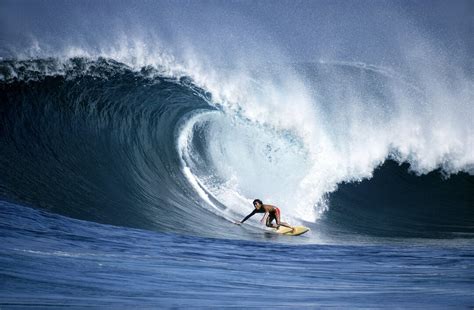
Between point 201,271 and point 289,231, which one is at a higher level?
point 289,231

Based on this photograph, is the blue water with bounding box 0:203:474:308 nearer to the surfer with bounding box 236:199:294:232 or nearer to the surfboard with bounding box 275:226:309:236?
the surfboard with bounding box 275:226:309:236

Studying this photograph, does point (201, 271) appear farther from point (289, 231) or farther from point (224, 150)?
point (224, 150)

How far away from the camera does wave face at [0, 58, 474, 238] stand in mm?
9693

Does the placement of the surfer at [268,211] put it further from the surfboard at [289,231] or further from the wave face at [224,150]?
the wave face at [224,150]

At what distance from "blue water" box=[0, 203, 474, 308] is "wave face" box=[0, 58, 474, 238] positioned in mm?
1348

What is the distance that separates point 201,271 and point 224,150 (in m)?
8.46

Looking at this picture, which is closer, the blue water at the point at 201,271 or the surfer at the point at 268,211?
the blue water at the point at 201,271

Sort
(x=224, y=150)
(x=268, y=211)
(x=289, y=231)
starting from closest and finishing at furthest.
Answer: (x=289, y=231) < (x=268, y=211) < (x=224, y=150)

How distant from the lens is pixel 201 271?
5414 mm

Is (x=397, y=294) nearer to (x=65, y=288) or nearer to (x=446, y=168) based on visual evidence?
(x=65, y=288)

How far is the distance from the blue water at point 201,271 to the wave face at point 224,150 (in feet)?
4.42

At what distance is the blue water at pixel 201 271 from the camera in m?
4.25

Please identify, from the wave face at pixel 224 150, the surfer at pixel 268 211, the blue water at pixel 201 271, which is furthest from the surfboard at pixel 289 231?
the blue water at pixel 201 271

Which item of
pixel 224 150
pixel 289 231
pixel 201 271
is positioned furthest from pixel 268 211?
pixel 224 150
